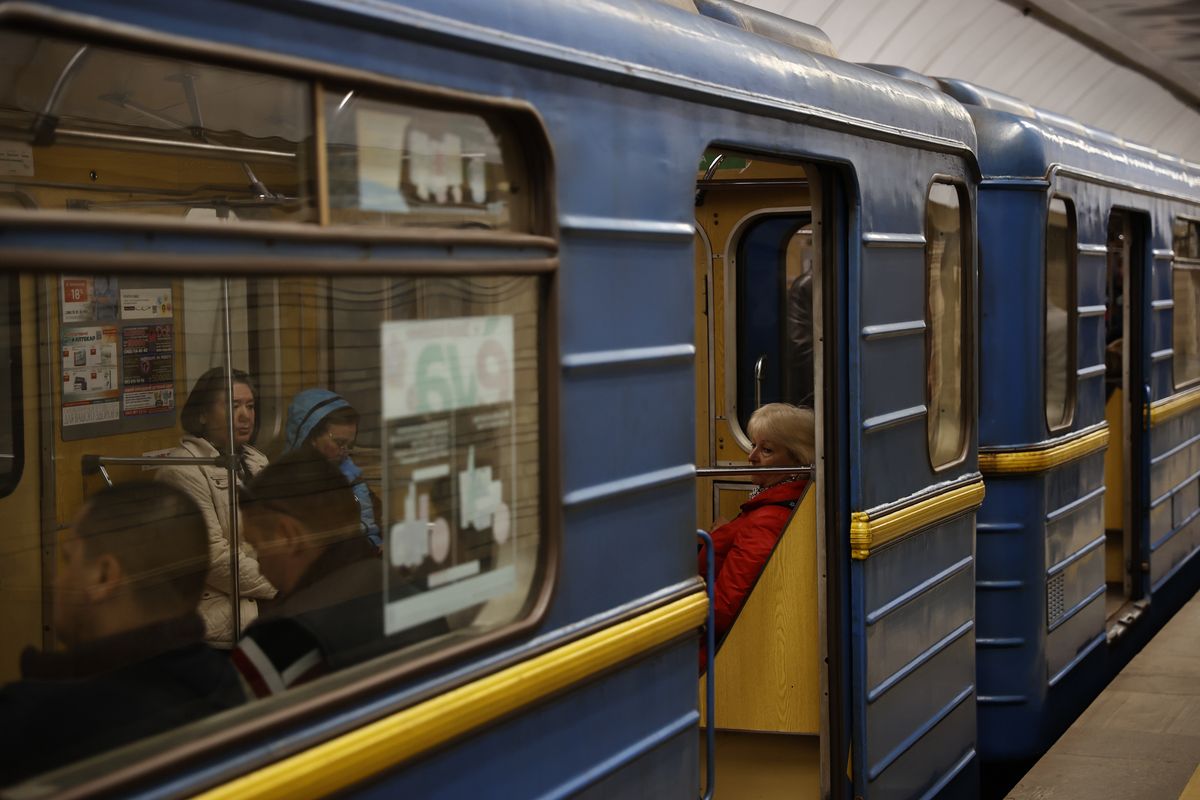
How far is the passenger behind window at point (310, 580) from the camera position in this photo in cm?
230

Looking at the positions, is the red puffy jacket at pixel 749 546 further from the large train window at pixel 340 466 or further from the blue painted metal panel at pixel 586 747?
the large train window at pixel 340 466

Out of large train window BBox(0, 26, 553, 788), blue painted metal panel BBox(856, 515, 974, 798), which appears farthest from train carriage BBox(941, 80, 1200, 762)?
large train window BBox(0, 26, 553, 788)

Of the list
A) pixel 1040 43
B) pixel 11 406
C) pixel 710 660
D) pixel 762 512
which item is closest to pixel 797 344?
pixel 762 512

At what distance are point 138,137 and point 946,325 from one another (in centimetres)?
271

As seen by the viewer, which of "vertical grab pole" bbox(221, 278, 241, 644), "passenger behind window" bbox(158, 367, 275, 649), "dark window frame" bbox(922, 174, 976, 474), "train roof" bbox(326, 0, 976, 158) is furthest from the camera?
"dark window frame" bbox(922, 174, 976, 474)

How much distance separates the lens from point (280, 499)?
2.61m

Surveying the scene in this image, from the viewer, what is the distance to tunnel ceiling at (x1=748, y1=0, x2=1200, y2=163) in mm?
14461

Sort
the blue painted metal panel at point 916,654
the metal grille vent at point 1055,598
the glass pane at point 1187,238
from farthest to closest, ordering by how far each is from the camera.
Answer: the glass pane at point 1187,238, the metal grille vent at point 1055,598, the blue painted metal panel at point 916,654

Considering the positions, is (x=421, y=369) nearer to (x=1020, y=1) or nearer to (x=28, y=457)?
(x=28, y=457)

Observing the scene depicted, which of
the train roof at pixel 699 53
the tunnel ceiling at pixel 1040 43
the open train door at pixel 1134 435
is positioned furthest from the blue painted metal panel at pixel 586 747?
the tunnel ceiling at pixel 1040 43

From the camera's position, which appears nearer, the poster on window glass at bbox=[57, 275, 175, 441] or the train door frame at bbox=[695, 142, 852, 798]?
the train door frame at bbox=[695, 142, 852, 798]

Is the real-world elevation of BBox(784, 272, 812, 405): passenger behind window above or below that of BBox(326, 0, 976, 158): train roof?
below

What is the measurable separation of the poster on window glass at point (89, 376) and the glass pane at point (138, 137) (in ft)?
1.33

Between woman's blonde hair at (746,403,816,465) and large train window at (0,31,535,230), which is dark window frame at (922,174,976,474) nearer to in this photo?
woman's blonde hair at (746,403,816,465)
